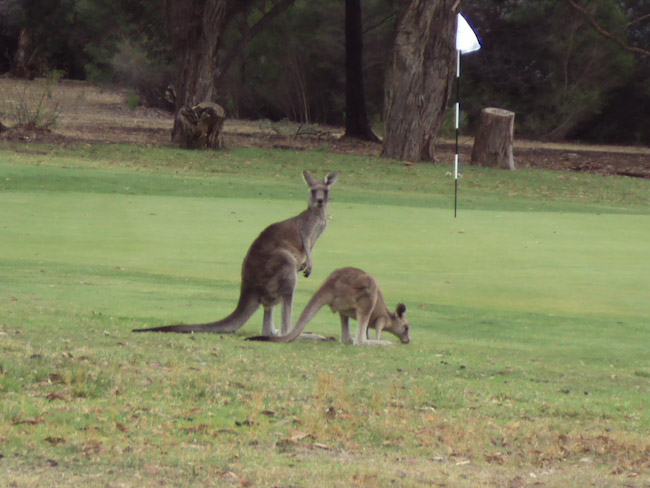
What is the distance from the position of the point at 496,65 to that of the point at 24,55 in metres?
24.5

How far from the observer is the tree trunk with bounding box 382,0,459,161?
1063 inches

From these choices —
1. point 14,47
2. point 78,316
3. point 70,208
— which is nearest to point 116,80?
point 14,47

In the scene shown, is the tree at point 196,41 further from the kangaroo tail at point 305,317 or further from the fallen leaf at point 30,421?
the fallen leaf at point 30,421

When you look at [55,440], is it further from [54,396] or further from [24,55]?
[24,55]

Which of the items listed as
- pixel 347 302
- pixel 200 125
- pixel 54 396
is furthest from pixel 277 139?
pixel 54 396

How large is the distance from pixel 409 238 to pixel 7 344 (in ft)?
24.5

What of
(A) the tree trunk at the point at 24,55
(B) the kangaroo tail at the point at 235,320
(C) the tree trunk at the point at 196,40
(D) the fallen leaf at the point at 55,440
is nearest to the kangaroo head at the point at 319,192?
(B) the kangaroo tail at the point at 235,320

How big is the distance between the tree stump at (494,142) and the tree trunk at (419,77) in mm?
1130

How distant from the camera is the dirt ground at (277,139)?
30.0 meters

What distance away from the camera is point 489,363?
26.2 feet

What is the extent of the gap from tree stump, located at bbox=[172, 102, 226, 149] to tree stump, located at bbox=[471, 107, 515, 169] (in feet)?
20.3

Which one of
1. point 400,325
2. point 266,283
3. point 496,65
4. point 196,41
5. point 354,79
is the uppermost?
point 496,65

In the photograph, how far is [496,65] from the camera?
42406 millimetres

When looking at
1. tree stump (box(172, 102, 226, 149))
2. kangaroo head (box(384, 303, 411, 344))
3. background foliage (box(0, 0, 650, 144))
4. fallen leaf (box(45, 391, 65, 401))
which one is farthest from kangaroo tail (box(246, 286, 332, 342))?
background foliage (box(0, 0, 650, 144))
